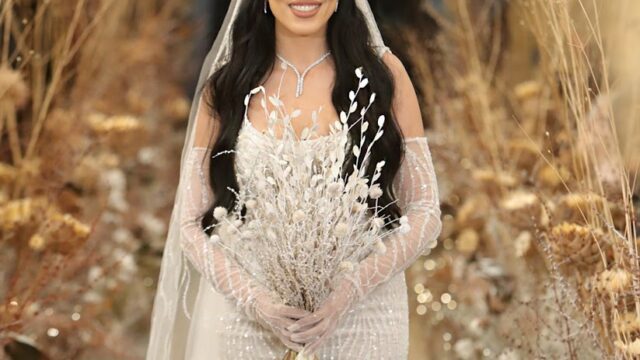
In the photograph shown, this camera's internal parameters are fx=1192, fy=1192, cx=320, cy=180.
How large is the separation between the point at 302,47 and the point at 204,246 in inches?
20.9

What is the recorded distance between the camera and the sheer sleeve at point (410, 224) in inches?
102

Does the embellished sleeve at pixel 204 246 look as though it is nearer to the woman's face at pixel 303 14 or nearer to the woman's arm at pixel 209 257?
the woman's arm at pixel 209 257

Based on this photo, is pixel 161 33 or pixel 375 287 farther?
pixel 161 33

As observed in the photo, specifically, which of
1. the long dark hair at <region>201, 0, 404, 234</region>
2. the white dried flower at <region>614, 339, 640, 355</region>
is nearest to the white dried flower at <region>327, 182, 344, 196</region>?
the long dark hair at <region>201, 0, 404, 234</region>

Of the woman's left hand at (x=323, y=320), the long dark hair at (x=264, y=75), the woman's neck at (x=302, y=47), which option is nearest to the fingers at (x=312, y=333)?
the woman's left hand at (x=323, y=320)

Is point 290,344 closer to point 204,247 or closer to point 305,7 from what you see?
point 204,247

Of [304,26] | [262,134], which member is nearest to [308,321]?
[262,134]

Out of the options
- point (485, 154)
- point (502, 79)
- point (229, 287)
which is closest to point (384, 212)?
point (229, 287)

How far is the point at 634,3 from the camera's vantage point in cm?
373

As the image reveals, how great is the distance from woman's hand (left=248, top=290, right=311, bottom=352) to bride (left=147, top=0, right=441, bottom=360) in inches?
1.3

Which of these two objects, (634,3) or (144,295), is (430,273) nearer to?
(144,295)

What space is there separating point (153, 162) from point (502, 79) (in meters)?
1.88

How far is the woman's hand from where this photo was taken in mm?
2441

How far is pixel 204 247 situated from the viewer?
2680 mm
